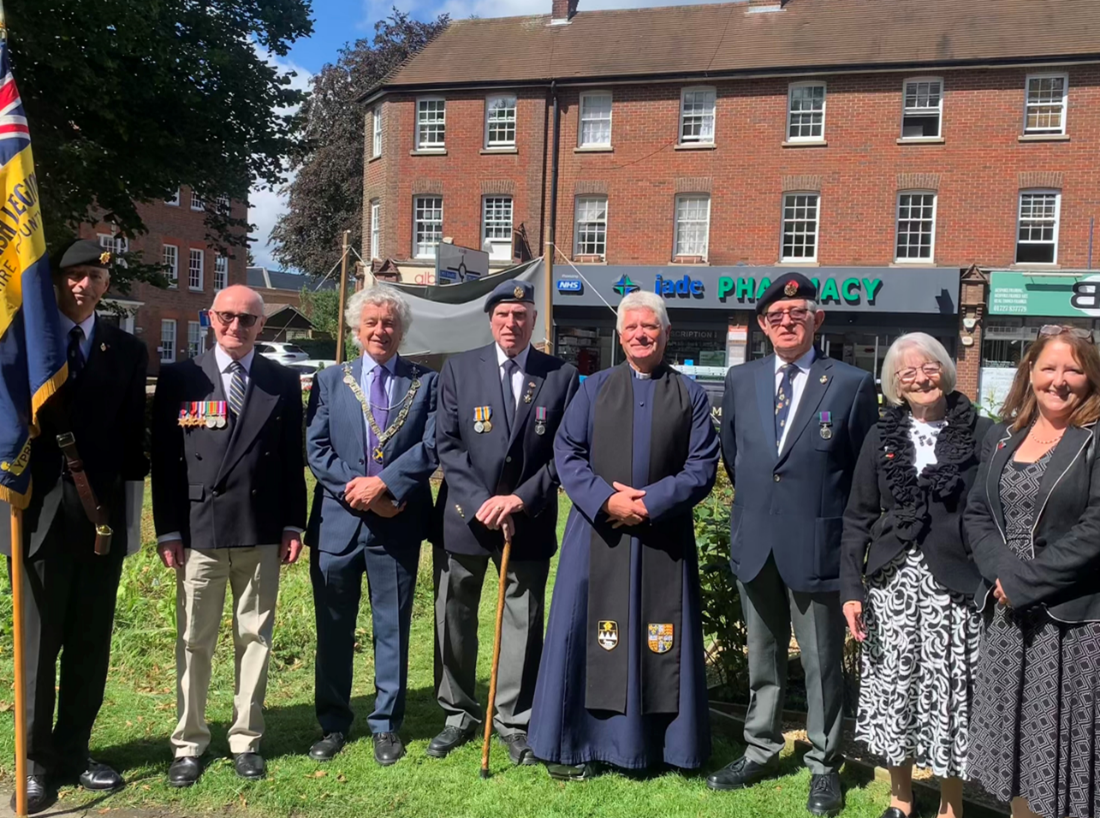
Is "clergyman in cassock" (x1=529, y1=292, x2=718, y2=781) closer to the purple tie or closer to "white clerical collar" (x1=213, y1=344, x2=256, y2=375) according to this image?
the purple tie

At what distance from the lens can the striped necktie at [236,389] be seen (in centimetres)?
443

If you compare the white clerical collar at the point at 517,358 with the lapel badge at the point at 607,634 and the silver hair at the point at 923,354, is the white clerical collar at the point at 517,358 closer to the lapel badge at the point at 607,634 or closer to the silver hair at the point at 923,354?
the lapel badge at the point at 607,634

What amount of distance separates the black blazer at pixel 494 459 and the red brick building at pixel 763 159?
55.2 feet

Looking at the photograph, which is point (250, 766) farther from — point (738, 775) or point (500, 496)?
point (738, 775)

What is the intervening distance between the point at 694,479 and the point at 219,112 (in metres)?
13.2

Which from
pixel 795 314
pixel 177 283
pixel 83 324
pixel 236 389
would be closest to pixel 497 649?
pixel 236 389

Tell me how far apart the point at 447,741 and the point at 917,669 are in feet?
7.53

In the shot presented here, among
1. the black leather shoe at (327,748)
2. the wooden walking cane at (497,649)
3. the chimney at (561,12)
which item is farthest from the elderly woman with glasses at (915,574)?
the chimney at (561,12)

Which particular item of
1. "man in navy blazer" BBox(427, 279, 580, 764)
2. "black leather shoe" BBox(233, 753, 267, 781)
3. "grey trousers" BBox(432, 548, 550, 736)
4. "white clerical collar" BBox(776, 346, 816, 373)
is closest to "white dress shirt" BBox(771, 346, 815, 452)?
"white clerical collar" BBox(776, 346, 816, 373)

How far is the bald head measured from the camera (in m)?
4.39

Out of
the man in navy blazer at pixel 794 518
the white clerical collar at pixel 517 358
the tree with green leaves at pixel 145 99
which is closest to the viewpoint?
the man in navy blazer at pixel 794 518

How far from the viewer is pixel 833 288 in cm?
2486

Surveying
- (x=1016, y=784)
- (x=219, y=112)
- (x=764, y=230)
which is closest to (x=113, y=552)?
(x=1016, y=784)

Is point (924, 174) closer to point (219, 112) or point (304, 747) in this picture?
point (219, 112)
